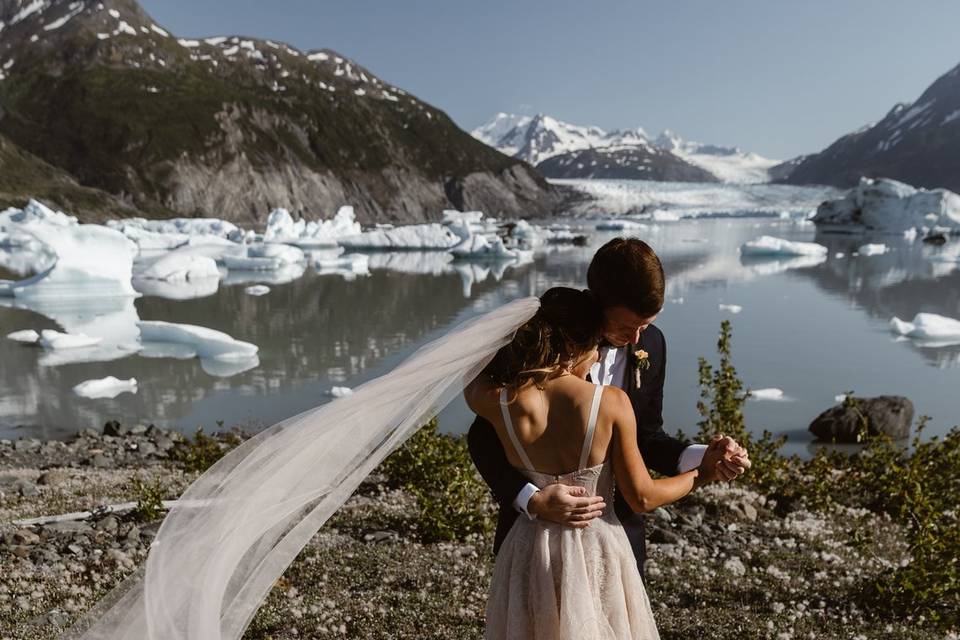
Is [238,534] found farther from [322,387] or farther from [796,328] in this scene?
[796,328]

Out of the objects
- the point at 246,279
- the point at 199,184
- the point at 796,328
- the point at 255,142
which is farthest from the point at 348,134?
the point at 796,328

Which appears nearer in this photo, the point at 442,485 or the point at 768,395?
the point at 442,485

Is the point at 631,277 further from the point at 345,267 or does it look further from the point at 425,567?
the point at 345,267

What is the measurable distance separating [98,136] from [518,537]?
131 metres

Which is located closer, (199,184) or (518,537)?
(518,537)

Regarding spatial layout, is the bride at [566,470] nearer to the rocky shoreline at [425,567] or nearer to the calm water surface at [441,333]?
the rocky shoreline at [425,567]

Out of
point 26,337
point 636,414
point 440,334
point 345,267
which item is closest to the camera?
point 636,414

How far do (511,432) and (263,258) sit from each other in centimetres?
4917

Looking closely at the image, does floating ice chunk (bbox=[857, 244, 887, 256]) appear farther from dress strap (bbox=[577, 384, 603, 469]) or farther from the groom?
dress strap (bbox=[577, 384, 603, 469])

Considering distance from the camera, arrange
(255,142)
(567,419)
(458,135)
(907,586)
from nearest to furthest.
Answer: (567,419)
(907,586)
(255,142)
(458,135)

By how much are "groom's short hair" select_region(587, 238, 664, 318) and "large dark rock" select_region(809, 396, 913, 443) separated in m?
12.5

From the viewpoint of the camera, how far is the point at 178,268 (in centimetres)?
4159

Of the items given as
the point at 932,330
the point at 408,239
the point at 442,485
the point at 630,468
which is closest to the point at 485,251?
the point at 408,239

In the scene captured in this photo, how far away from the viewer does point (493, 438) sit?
10.3 ft
